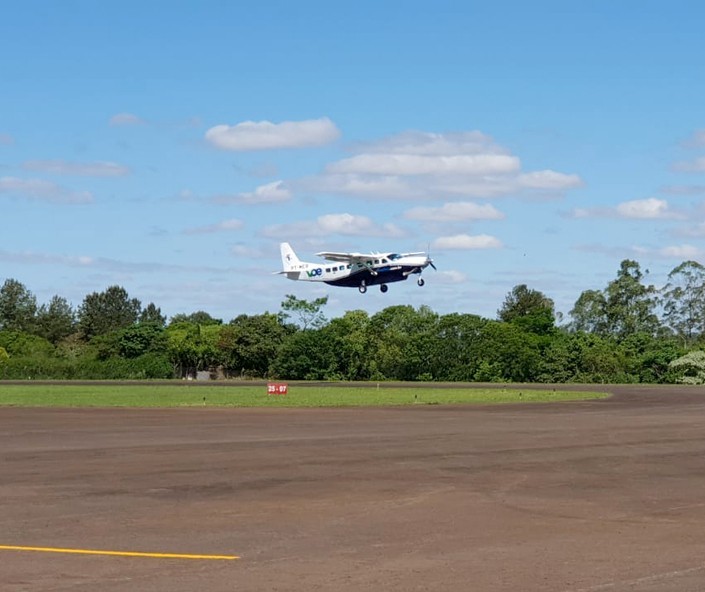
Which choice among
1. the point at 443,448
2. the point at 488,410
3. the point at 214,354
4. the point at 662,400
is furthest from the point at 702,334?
the point at 443,448

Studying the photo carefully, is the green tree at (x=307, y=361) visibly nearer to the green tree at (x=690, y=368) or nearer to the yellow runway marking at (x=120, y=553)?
the green tree at (x=690, y=368)

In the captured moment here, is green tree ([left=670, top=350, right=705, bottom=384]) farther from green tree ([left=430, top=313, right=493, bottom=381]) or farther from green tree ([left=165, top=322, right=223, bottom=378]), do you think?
green tree ([left=165, top=322, right=223, bottom=378])

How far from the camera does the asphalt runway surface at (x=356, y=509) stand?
14.8 meters

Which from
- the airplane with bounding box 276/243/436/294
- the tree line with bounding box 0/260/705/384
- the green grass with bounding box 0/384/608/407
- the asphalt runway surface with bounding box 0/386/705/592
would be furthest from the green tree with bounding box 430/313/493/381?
the asphalt runway surface with bounding box 0/386/705/592

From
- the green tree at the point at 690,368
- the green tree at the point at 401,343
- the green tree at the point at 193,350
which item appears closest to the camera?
the green tree at the point at 690,368

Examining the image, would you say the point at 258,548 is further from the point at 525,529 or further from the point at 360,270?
the point at 360,270

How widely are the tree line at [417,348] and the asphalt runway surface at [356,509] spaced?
8407 cm

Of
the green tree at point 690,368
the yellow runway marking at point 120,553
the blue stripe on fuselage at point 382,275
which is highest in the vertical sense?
the blue stripe on fuselage at point 382,275

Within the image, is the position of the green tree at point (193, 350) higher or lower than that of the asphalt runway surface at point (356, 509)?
higher

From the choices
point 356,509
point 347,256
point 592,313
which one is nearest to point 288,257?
point 347,256

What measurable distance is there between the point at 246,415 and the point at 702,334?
13509 cm

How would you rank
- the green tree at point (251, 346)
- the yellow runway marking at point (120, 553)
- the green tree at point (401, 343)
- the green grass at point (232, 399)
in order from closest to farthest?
1. the yellow runway marking at point (120, 553)
2. the green grass at point (232, 399)
3. the green tree at point (401, 343)
4. the green tree at point (251, 346)

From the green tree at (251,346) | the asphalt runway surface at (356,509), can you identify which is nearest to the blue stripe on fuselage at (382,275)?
the green tree at (251,346)

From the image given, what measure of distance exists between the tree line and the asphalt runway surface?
84.1 meters
